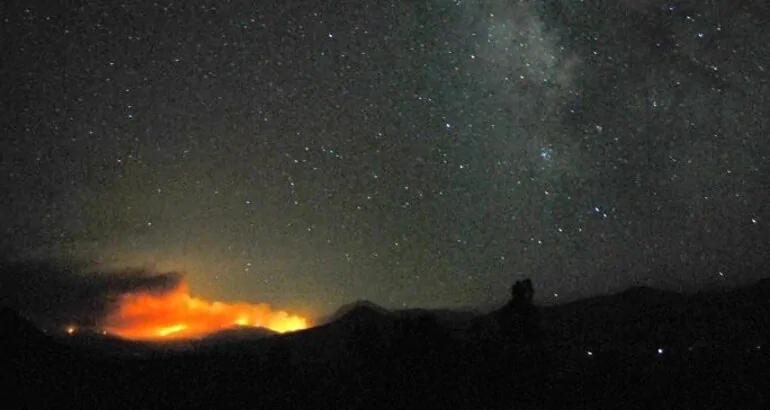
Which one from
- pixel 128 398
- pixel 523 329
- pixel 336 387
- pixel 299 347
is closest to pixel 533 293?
pixel 523 329

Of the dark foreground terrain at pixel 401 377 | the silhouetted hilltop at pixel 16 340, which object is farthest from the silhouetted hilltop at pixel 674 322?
the silhouetted hilltop at pixel 16 340

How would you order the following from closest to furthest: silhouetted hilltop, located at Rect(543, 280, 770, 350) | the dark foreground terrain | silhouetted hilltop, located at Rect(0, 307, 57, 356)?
the dark foreground terrain → silhouetted hilltop, located at Rect(0, 307, 57, 356) → silhouetted hilltop, located at Rect(543, 280, 770, 350)

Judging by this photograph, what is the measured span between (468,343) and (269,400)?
13514 millimetres

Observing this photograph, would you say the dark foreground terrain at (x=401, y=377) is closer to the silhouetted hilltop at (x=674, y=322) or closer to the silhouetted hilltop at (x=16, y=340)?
the silhouetted hilltop at (x=16, y=340)

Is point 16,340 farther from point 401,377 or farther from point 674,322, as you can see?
point 674,322

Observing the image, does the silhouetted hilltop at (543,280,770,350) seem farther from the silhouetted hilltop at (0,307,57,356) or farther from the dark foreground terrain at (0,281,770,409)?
the silhouetted hilltop at (0,307,57,356)

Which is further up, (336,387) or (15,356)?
(15,356)

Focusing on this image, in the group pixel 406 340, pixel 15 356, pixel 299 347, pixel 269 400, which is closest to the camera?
pixel 406 340

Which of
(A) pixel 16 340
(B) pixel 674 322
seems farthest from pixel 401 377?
(B) pixel 674 322

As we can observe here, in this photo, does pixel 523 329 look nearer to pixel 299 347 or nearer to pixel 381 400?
pixel 381 400

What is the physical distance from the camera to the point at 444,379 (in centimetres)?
3694

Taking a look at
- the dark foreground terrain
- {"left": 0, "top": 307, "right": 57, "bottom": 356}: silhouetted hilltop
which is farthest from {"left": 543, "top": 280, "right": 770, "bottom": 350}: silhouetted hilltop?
{"left": 0, "top": 307, "right": 57, "bottom": 356}: silhouetted hilltop

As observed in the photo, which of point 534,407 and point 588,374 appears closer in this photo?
point 534,407

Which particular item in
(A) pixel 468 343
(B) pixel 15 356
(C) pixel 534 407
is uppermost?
(B) pixel 15 356
